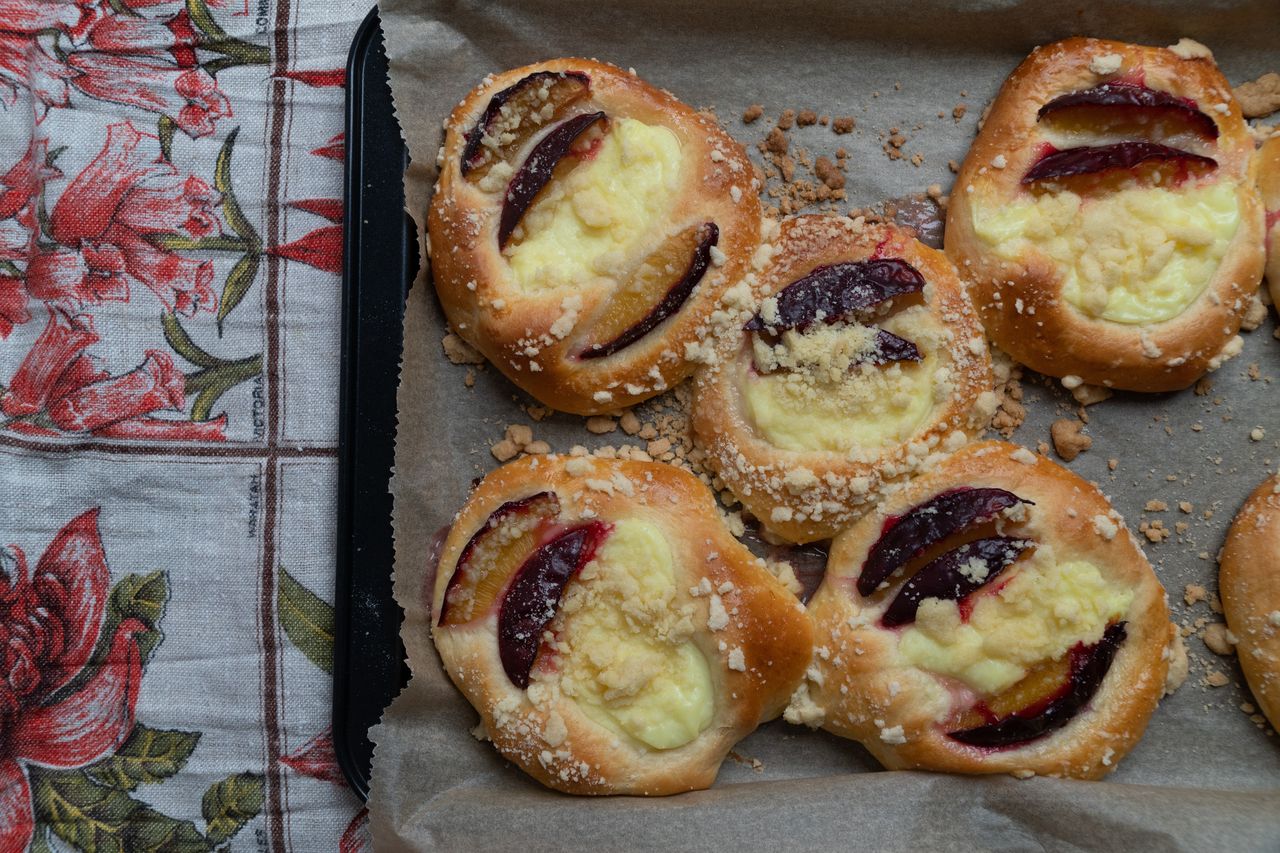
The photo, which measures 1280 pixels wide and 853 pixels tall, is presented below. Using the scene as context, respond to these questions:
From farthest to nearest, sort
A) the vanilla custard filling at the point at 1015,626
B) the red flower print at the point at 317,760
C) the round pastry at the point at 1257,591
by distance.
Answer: the red flower print at the point at 317,760 → the round pastry at the point at 1257,591 → the vanilla custard filling at the point at 1015,626

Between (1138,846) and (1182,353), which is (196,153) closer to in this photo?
(1182,353)

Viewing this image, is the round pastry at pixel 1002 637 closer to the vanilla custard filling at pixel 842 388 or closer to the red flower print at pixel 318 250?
the vanilla custard filling at pixel 842 388

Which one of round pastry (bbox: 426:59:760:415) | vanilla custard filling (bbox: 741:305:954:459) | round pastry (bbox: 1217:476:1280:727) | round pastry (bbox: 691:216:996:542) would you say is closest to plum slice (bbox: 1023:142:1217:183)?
round pastry (bbox: 691:216:996:542)

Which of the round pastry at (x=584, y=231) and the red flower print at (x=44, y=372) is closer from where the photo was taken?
the round pastry at (x=584, y=231)

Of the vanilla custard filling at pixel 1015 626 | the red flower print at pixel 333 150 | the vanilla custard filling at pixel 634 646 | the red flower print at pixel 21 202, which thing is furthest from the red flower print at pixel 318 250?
the vanilla custard filling at pixel 1015 626

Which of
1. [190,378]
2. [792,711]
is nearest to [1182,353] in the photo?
[792,711]

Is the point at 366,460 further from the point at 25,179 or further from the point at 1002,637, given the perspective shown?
the point at 1002,637

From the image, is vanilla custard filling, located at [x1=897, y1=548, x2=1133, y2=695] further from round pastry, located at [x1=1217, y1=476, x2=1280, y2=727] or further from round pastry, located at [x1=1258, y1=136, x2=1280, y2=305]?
round pastry, located at [x1=1258, y1=136, x2=1280, y2=305]
